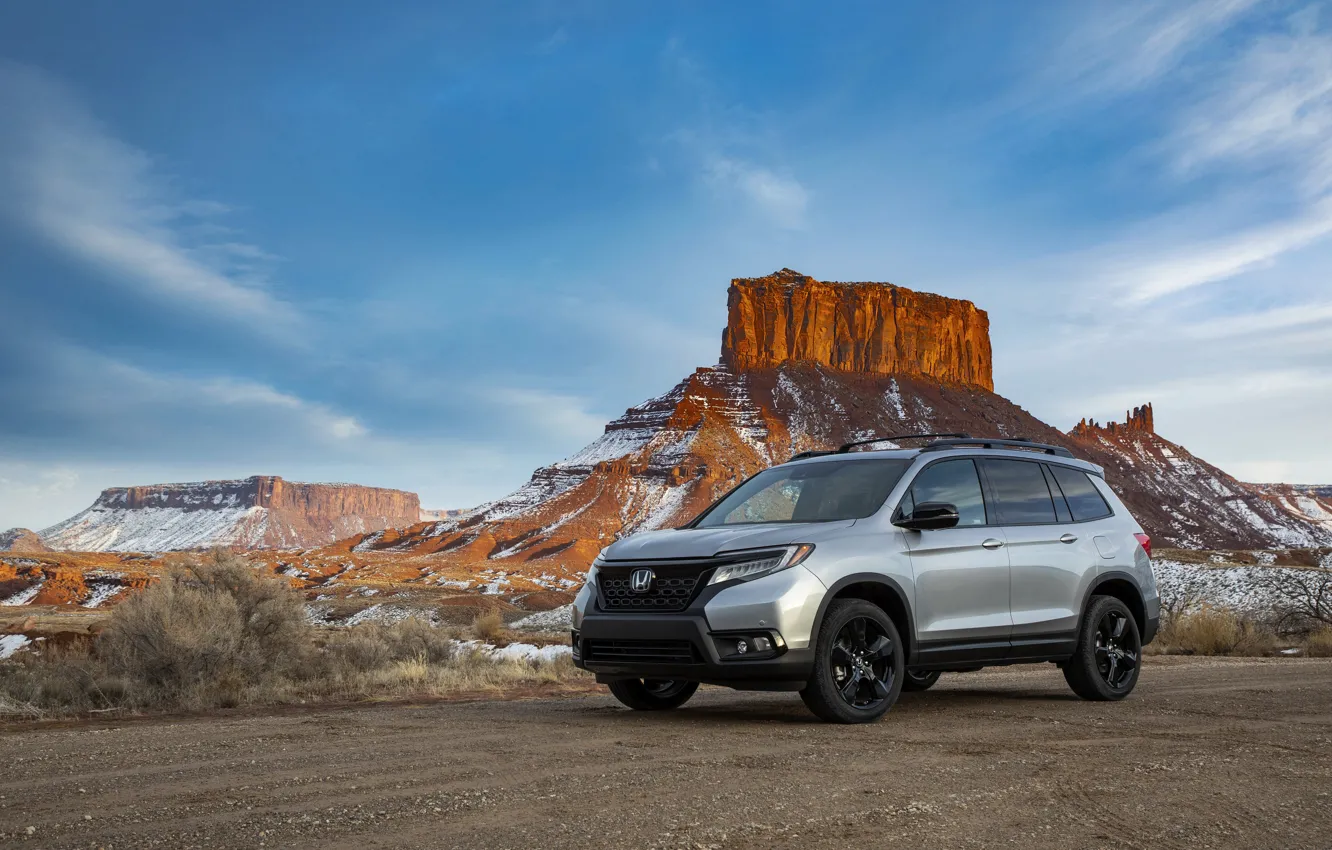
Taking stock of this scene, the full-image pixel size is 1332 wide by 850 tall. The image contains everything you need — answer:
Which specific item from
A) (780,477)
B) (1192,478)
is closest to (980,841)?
(780,477)

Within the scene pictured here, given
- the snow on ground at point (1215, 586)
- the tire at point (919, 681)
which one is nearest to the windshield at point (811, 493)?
the tire at point (919, 681)

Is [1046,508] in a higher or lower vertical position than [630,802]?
higher

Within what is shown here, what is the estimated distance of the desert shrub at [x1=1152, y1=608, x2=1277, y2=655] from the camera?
54.4ft

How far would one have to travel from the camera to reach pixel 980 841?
4.17 m

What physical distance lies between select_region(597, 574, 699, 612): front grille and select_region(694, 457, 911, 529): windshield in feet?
3.40

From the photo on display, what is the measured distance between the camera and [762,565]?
7082 millimetres

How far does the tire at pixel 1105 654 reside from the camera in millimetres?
8812

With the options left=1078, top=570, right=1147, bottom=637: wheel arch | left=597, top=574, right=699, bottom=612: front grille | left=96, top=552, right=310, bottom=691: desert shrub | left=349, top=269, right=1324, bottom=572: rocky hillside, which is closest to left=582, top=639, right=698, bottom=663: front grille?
left=597, top=574, right=699, bottom=612: front grille

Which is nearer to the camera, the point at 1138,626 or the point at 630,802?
the point at 630,802

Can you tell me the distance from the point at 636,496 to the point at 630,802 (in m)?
114

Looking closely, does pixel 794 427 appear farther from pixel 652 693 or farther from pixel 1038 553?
pixel 652 693

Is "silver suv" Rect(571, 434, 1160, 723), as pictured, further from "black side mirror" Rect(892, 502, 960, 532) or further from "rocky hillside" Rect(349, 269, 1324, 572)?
"rocky hillside" Rect(349, 269, 1324, 572)

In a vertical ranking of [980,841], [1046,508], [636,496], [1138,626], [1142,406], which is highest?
[1142,406]

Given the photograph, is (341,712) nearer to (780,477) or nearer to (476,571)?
(780,477)
